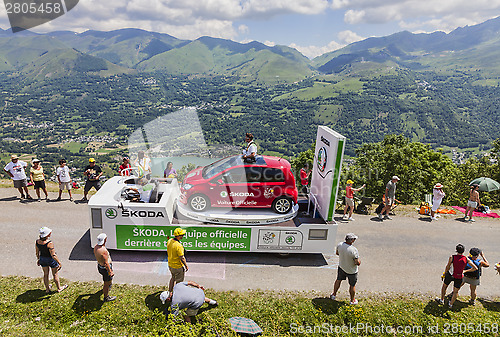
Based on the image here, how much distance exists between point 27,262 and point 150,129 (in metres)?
5.63

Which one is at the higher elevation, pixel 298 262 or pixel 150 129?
pixel 150 129

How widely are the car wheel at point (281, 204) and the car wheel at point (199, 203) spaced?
7.08ft

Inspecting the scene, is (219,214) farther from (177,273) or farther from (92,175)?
(92,175)

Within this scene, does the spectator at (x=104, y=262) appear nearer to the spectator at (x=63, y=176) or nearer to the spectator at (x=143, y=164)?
the spectator at (x=143, y=164)

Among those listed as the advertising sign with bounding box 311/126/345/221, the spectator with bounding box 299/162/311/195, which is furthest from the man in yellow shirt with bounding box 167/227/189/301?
the spectator with bounding box 299/162/311/195

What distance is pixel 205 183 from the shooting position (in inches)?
380

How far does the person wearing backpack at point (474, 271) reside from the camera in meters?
7.41

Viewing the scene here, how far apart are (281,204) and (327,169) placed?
1822 mm

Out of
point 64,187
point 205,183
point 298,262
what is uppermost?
point 205,183

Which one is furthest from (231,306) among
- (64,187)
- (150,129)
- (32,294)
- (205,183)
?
(64,187)

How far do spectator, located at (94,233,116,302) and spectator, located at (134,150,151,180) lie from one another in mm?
3558

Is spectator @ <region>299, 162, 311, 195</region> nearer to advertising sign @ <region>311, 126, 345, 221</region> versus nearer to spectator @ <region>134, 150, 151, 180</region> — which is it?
advertising sign @ <region>311, 126, 345, 221</region>

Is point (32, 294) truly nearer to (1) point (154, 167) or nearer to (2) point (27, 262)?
(2) point (27, 262)

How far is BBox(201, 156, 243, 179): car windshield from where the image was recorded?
32.2 feet
